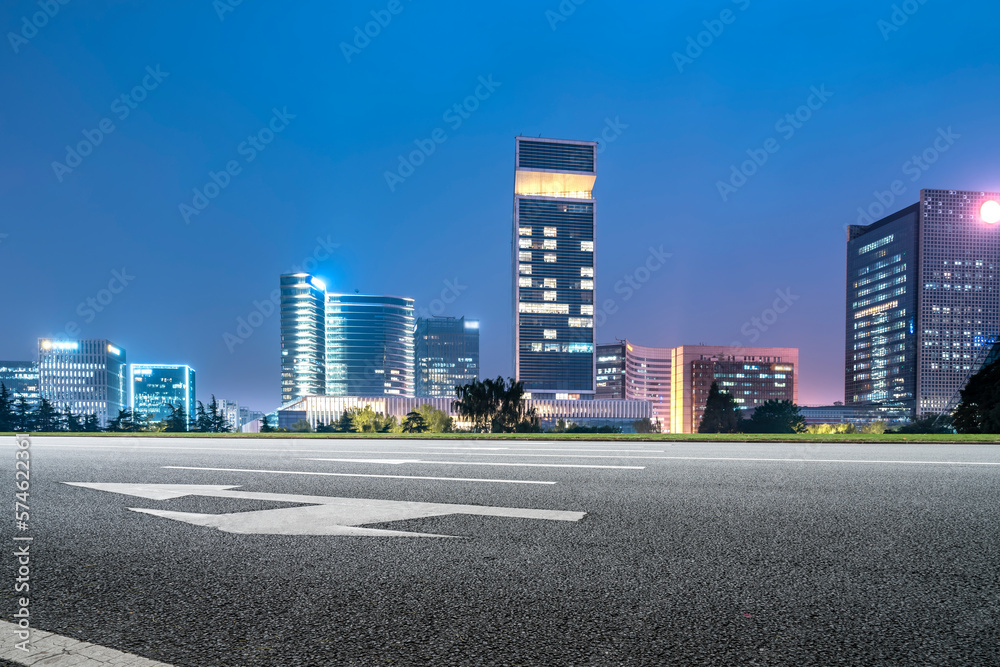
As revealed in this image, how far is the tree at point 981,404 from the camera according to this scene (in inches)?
993

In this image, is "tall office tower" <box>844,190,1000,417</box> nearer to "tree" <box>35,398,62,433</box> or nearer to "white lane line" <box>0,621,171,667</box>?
"white lane line" <box>0,621,171,667</box>

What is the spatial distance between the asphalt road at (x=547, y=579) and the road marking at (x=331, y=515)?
6cm

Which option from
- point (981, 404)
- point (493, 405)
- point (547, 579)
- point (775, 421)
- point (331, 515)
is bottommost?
point (775, 421)

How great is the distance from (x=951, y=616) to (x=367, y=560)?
317cm

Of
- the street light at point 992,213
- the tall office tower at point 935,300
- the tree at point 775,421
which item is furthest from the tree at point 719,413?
the tall office tower at point 935,300

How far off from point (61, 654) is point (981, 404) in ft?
122

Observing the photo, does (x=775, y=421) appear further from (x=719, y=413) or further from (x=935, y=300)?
(x=935, y=300)

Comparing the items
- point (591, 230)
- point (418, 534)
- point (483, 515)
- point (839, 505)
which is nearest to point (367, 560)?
point (418, 534)

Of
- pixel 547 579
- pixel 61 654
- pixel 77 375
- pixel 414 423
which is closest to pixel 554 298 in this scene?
pixel 414 423

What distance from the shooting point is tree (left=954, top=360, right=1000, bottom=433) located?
25.2 meters

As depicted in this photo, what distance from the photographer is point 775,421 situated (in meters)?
71.4

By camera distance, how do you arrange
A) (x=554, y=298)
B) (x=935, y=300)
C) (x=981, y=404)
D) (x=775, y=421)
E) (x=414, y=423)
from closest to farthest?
(x=981, y=404)
(x=414, y=423)
(x=775, y=421)
(x=935, y=300)
(x=554, y=298)

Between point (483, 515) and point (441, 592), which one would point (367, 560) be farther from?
point (483, 515)

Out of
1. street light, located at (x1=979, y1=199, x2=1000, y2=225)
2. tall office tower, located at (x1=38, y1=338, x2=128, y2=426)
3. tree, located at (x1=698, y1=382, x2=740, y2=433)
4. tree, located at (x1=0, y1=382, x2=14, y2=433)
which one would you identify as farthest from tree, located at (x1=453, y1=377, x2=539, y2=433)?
tall office tower, located at (x1=38, y1=338, x2=128, y2=426)
